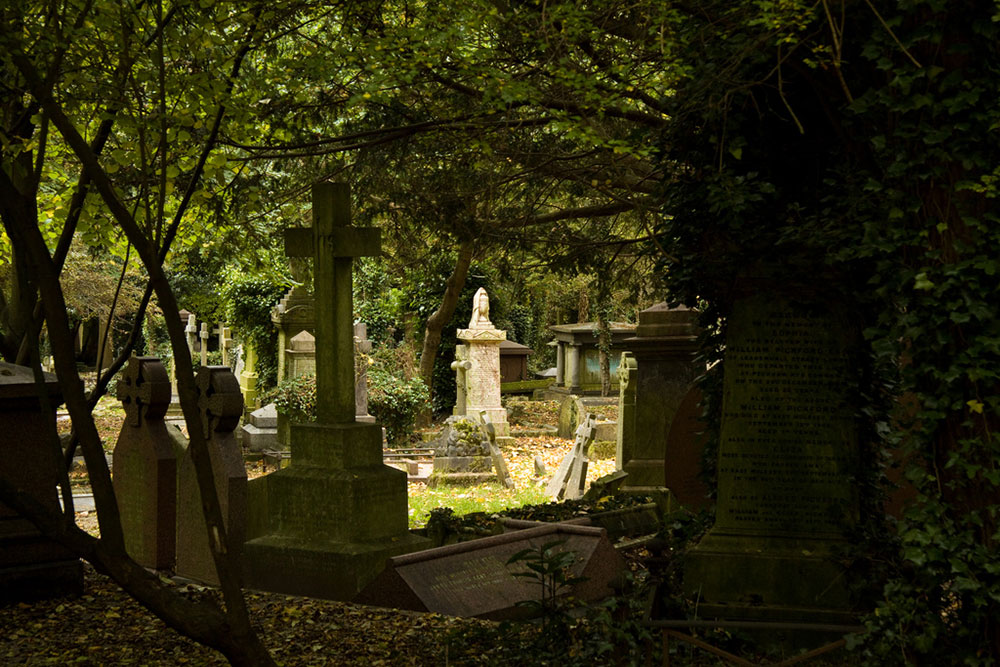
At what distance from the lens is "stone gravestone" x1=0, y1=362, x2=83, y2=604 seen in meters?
5.98

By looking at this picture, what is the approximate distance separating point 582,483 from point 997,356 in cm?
1037

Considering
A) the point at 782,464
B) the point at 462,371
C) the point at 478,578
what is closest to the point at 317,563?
the point at 478,578

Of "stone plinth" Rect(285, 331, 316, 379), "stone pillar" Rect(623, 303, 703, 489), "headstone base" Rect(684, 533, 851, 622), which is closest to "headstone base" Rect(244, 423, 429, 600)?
"headstone base" Rect(684, 533, 851, 622)

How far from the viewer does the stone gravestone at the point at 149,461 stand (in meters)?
7.57

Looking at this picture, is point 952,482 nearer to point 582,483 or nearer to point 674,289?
point 674,289

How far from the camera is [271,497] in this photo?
307 inches

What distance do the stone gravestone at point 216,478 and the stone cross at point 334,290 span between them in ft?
2.35

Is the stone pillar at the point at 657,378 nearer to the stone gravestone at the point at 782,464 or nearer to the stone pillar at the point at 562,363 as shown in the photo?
the stone gravestone at the point at 782,464

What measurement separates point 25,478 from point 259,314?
17.2m

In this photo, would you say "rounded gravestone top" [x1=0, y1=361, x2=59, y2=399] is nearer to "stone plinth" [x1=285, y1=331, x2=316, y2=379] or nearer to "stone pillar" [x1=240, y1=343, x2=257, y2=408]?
"stone plinth" [x1=285, y1=331, x2=316, y2=379]

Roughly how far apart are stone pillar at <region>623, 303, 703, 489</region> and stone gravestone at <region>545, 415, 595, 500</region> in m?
2.98

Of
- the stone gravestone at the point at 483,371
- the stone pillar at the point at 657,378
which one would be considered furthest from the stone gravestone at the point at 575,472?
the stone gravestone at the point at 483,371

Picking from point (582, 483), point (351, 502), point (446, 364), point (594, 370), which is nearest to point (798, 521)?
point (351, 502)

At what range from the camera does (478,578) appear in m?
6.62
